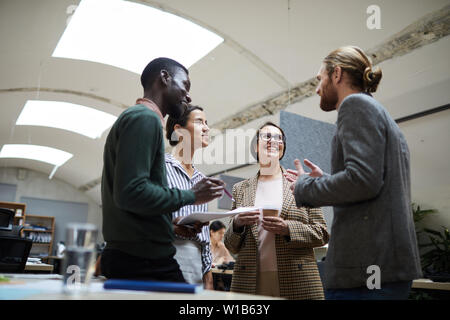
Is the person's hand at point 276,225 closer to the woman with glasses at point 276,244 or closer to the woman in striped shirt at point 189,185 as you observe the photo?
the woman with glasses at point 276,244

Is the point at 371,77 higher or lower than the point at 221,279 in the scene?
higher

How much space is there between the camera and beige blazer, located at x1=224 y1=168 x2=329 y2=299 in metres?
1.73

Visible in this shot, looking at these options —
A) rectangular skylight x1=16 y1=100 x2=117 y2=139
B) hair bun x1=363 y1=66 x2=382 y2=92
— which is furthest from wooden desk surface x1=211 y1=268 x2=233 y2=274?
rectangular skylight x1=16 y1=100 x2=117 y2=139

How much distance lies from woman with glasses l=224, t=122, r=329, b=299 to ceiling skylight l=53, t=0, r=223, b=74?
3140 mm

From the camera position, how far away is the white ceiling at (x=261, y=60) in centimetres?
369

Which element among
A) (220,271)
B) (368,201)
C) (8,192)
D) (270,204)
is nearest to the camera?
(368,201)

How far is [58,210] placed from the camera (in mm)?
12773

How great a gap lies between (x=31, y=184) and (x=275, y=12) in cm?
1129

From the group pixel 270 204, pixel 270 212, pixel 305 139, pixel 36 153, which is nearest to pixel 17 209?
pixel 36 153

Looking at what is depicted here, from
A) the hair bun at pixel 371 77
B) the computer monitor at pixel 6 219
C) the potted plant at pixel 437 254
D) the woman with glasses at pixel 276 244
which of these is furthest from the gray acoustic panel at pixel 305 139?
the computer monitor at pixel 6 219

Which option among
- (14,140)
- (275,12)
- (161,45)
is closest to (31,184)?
(14,140)

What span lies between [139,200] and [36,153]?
10937mm

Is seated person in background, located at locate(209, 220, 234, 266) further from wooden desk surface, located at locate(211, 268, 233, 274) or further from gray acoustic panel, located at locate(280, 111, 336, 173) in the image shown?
gray acoustic panel, located at locate(280, 111, 336, 173)

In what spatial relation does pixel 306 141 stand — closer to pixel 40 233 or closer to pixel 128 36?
pixel 128 36
